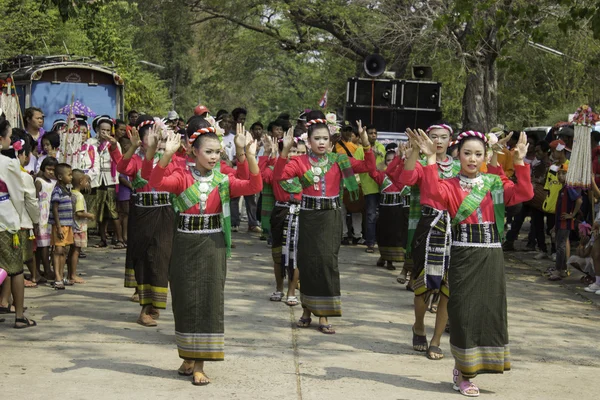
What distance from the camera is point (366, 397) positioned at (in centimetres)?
642

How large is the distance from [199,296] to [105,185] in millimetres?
7109

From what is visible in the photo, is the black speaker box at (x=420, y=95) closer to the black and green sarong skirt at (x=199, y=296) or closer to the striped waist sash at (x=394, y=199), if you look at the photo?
the striped waist sash at (x=394, y=199)

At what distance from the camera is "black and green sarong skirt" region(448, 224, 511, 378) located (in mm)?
6512

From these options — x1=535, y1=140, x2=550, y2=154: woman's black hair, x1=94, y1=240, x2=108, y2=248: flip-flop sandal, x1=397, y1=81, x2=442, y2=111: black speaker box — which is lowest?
x1=94, y1=240, x2=108, y2=248: flip-flop sandal

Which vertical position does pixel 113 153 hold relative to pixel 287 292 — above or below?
above

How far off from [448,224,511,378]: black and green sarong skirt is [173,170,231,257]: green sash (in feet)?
5.30

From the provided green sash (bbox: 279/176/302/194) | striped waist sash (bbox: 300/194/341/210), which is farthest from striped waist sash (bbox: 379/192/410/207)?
striped waist sash (bbox: 300/194/341/210)

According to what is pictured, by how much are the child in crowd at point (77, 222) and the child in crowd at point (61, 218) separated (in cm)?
11

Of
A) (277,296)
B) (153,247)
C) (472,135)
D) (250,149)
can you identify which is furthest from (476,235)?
(277,296)

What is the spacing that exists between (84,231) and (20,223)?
2.62 meters

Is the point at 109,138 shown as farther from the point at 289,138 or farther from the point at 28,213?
the point at 289,138

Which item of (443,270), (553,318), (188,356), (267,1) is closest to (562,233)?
(553,318)

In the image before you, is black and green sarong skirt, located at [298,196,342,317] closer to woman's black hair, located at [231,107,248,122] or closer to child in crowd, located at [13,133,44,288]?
child in crowd, located at [13,133,44,288]

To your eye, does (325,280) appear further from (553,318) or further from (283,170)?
(553,318)
